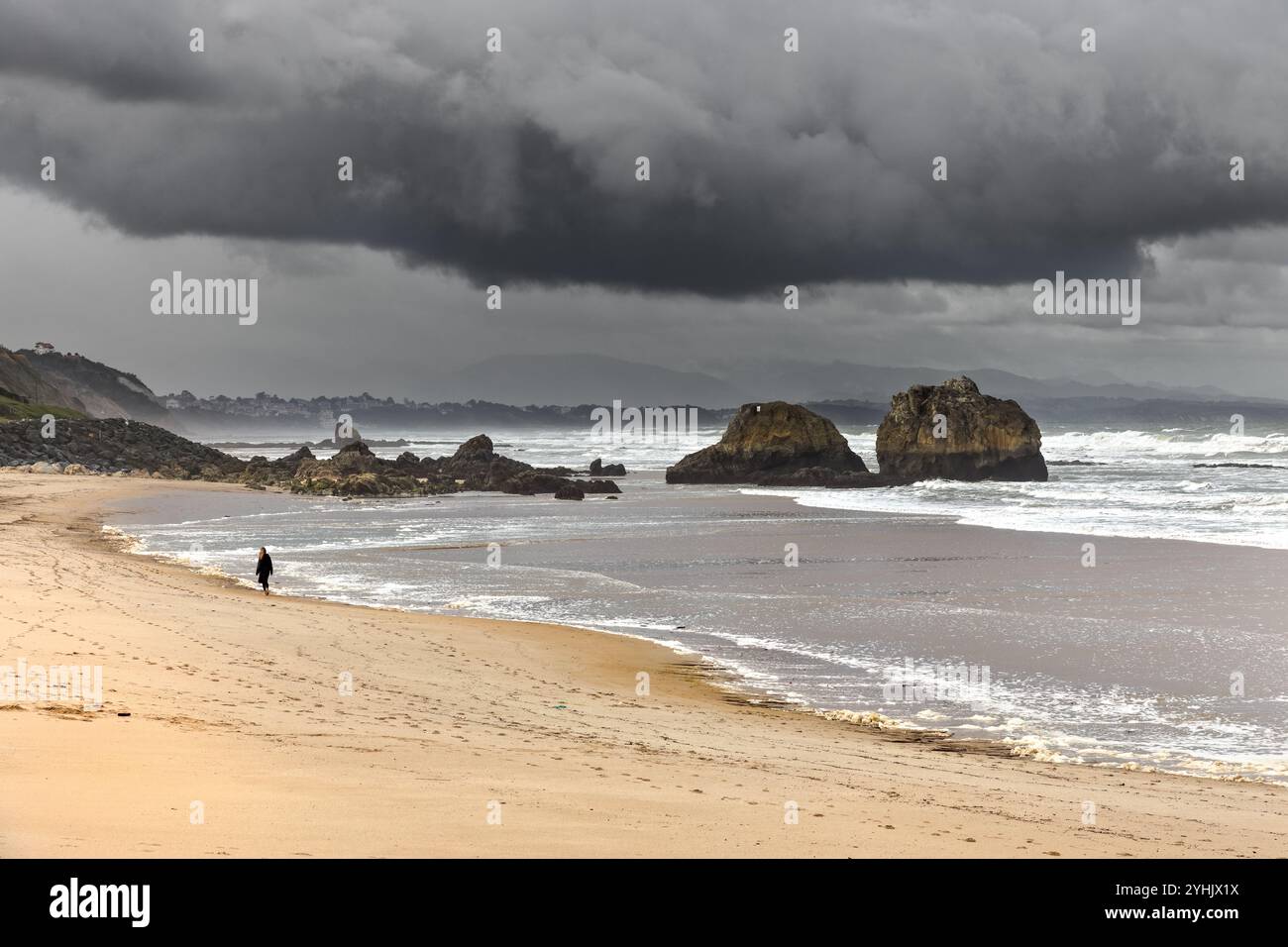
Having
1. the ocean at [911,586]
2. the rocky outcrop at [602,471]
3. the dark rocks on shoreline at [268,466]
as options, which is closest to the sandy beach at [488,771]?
the ocean at [911,586]

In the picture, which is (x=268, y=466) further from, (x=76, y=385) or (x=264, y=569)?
(x=76, y=385)

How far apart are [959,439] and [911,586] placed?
3430cm

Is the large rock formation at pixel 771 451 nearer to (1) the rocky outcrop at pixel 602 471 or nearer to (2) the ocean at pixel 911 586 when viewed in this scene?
(1) the rocky outcrop at pixel 602 471

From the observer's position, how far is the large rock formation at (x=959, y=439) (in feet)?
172

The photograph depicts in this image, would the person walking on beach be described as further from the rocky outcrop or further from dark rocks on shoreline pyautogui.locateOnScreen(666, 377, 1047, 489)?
the rocky outcrop

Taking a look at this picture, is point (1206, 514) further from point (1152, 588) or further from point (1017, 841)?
point (1017, 841)

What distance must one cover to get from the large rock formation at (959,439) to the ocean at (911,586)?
18.9 feet

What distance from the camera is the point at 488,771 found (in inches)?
308

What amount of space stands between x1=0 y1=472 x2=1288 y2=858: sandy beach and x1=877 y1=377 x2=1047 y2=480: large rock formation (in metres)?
41.2

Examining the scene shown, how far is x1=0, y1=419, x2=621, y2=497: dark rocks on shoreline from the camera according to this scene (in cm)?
5169

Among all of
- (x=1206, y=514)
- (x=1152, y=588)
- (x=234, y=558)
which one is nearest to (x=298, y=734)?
(x=1152, y=588)
